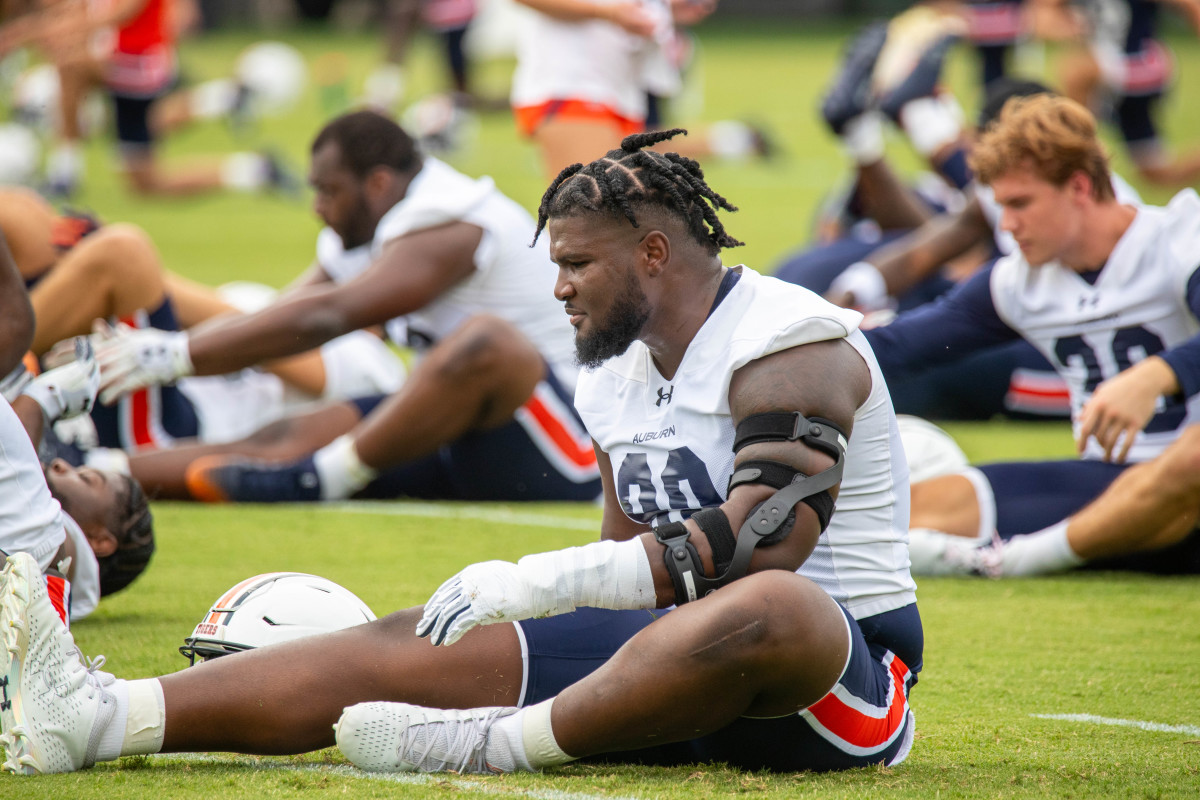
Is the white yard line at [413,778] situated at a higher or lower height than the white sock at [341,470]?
higher

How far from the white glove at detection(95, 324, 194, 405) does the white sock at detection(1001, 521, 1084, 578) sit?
2688 millimetres

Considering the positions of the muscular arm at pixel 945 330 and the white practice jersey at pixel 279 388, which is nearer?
the muscular arm at pixel 945 330

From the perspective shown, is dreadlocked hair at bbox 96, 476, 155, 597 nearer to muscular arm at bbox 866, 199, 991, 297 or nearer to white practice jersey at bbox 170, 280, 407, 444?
white practice jersey at bbox 170, 280, 407, 444

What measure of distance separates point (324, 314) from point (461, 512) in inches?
34.7

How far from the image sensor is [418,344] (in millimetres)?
5516

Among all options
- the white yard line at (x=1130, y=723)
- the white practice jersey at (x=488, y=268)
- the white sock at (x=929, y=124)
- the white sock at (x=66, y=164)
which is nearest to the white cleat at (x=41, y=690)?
the white yard line at (x=1130, y=723)

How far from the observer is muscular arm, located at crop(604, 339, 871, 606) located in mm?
2432

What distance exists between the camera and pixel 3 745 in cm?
270

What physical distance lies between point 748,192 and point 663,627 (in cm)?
1158

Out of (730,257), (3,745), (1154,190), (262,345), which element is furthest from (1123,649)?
(1154,190)

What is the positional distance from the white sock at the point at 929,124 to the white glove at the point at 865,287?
1.46 meters

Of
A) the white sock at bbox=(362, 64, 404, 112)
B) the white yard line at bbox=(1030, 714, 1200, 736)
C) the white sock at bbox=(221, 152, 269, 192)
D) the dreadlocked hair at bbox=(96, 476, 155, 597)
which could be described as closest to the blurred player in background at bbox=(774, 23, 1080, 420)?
the white yard line at bbox=(1030, 714, 1200, 736)

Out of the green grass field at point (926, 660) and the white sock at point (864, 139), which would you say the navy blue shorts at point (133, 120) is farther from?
the green grass field at point (926, 660)

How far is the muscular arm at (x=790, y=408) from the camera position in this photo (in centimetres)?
243
